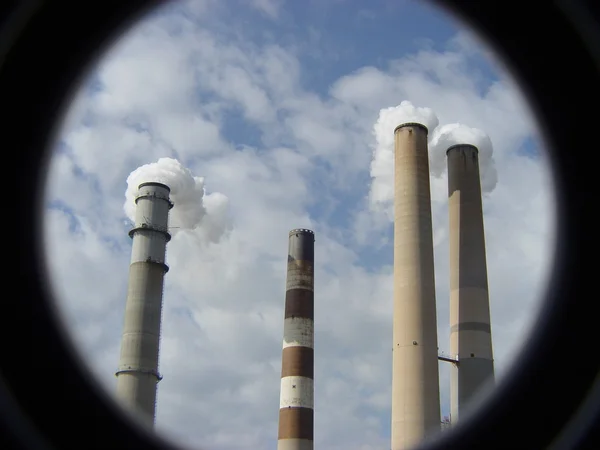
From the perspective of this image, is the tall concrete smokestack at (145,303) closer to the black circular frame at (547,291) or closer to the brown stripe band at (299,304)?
the brown stripe band at (299,304)

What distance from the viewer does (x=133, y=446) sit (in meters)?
2.76

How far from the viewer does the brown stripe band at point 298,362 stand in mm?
38844

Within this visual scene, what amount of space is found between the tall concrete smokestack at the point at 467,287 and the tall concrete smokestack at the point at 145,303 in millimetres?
15217

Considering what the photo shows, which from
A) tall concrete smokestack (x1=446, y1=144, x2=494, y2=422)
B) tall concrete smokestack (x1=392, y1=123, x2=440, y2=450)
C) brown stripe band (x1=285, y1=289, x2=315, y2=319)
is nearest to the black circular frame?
tall concrete smokestack (x1=392, y1=123, x2=440, y2=450)

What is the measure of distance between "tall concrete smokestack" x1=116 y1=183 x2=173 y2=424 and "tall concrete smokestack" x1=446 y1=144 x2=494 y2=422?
1522cm

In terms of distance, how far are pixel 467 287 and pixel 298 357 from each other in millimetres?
9860

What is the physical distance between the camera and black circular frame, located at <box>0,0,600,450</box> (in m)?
2.63

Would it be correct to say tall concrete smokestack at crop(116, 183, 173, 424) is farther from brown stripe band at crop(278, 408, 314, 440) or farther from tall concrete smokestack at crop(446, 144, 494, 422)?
tall concrete smokestack at crop(446, 144, 494, 422)

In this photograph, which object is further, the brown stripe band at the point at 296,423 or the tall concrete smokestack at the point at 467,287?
the brown stripe band at the point at 296,423

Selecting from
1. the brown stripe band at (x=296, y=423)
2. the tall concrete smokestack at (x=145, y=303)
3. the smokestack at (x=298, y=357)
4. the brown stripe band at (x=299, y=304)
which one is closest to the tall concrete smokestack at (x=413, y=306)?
the brown stripe band at (x=296, y=423)

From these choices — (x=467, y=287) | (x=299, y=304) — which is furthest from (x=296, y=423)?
(x=467, y=287)

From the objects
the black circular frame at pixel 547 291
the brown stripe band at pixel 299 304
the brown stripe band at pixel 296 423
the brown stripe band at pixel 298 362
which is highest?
the brown stripe band at pixel 299 304

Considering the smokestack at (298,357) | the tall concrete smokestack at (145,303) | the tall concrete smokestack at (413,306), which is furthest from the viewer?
the smokestack at (298,357)

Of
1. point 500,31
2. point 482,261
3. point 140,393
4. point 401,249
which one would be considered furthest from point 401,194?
point 500,31
